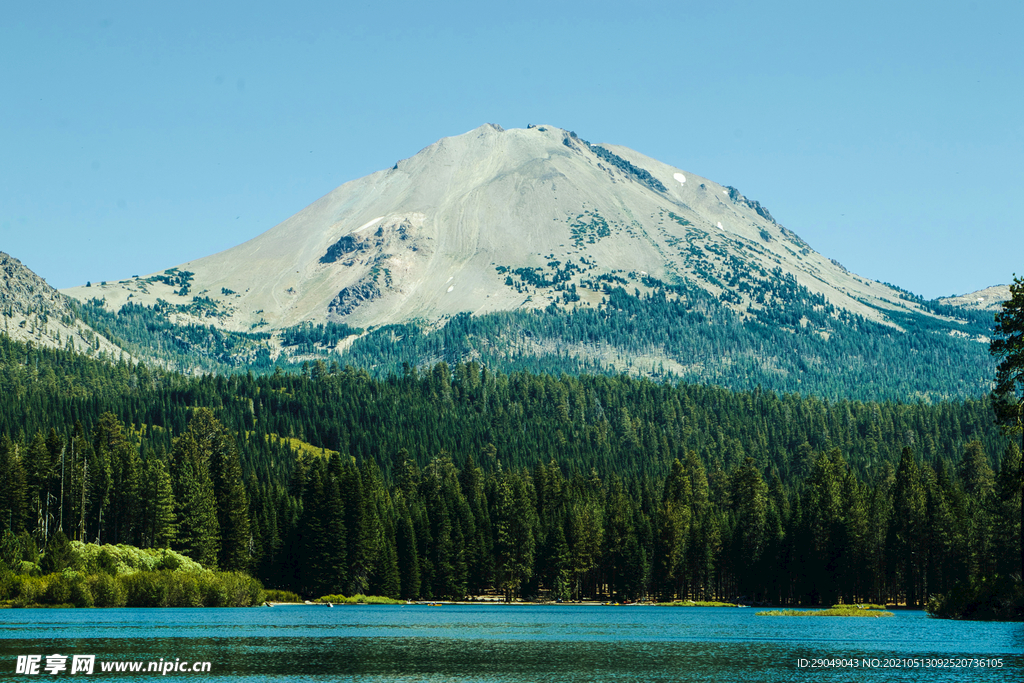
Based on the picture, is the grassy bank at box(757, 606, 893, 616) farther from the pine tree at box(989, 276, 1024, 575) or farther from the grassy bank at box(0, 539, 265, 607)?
the grassy bank at box(0, 539, 265, 607)

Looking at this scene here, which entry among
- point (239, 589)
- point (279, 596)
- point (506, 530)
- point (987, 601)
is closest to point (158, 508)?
point (279, 596)

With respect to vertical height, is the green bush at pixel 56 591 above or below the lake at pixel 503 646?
above

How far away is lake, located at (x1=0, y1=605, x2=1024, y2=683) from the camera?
6116 centimetres

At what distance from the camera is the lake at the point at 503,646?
61.2m

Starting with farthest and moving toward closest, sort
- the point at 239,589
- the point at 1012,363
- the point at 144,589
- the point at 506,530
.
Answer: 1. the point at 506,530
2. the point at 239,589
3. the point at 144,589
4. the point at 1012,363

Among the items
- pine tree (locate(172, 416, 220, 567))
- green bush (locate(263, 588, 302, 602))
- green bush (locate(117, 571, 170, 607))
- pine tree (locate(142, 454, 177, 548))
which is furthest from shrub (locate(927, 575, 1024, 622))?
pine tree (locate(142, 454, 177, 548))

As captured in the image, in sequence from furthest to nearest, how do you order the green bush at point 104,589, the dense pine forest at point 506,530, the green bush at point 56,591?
the dense pine forest at point 506,530 → the green bush at point 104,589 → the green bush at point 56,591

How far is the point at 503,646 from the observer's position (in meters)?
79.4

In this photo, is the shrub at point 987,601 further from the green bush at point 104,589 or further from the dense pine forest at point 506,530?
the green bush at point 104,589

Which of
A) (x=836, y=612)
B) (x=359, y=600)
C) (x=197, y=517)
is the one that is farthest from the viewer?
(x=359, y=600)

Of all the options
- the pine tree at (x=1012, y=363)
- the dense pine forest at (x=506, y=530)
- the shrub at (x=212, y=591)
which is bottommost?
the shrub at (x=212, y=591)

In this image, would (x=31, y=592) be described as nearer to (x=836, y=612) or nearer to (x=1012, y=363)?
(x=836, y=612)

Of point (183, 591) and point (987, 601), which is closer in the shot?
point (987, 601)

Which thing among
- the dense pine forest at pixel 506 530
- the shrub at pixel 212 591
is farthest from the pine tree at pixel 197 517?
the shrub at pixel 212 591
